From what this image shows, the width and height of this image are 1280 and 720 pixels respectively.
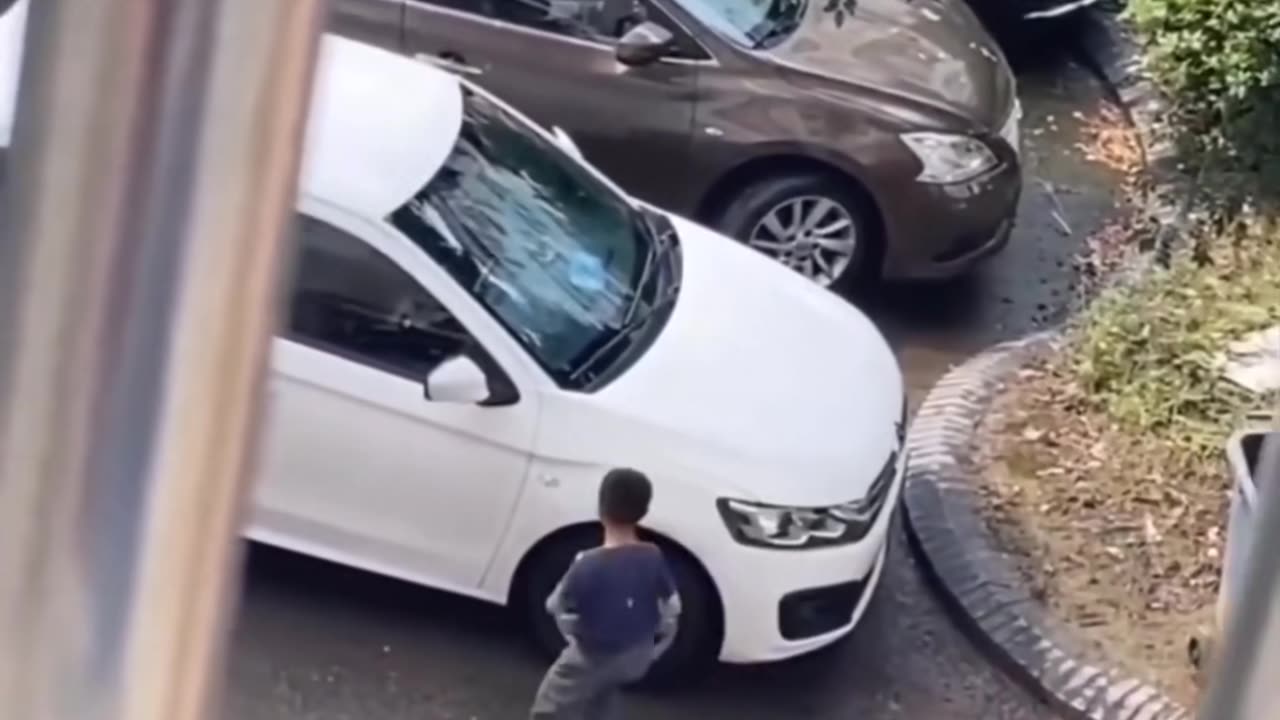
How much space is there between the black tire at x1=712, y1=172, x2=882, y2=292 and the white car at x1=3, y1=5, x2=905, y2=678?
Result: 1.29 metres

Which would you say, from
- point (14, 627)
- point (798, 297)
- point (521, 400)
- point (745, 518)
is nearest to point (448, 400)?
point (521, 400)

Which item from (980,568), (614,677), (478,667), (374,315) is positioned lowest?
(478,667)

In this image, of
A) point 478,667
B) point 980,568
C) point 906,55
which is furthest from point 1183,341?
point 478,667

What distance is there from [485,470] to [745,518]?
0.46 meters

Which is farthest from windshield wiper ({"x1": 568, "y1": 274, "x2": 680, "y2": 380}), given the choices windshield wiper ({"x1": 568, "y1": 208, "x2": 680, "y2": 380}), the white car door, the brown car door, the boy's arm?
the brown car door

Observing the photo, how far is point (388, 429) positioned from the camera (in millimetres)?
3803

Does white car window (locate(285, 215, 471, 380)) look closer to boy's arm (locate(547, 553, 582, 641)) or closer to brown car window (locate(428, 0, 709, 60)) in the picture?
boy's arm (locate(547, 553, 582, 641))

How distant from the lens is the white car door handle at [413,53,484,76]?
5.34 metres

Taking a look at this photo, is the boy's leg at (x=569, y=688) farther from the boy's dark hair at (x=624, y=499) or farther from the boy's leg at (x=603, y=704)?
the boy's dark hair at (x=624, y=499)

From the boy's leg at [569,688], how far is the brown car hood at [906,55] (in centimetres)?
235

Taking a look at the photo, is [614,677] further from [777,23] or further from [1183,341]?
[777,23]

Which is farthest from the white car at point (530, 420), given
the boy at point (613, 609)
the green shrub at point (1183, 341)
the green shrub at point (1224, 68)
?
the green shrub at point (1224, 68)

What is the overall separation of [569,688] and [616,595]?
0.24 metres

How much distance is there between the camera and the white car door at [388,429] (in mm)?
3787
